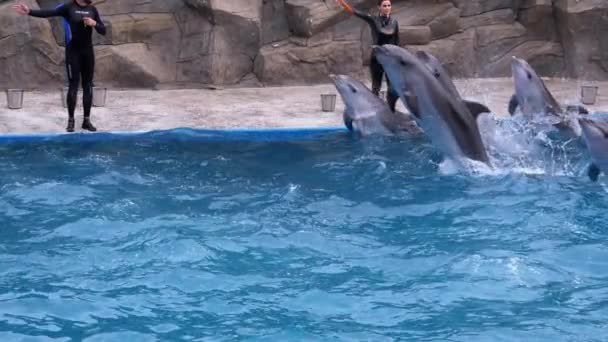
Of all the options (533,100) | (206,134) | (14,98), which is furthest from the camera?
(14,98)

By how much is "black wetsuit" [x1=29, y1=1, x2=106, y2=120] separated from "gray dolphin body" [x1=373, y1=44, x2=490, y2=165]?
2.97 metres

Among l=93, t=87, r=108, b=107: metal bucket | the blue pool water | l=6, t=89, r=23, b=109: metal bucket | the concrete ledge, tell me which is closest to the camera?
the blue pool water

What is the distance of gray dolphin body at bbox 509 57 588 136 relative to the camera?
28.7 feet

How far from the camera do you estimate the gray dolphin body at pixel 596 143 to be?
22.7 ft

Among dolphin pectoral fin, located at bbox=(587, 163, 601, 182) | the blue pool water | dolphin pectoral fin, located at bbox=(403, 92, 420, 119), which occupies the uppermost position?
dolphin pectoral fin, located at bbox=(403, 92, 420, 119)

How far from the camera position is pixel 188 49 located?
11.7 metres

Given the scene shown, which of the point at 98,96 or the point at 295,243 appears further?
the point at 98,96

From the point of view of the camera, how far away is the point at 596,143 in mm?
6949

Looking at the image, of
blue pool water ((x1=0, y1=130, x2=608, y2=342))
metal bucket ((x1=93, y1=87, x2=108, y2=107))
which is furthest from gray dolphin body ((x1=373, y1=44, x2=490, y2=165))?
metal bucket ((x1=93, y1=87, x2=108, y2=107))

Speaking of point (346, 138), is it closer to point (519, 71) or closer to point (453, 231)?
point (519, 71)

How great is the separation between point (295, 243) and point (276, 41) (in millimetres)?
6075

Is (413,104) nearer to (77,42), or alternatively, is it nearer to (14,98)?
(77,42)

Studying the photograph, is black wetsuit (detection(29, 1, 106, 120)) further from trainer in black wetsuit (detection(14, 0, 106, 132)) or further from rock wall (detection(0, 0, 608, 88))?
rock wall (detection(0, 0, 608, 88))


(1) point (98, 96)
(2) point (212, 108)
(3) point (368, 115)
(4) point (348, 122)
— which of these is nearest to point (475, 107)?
(3) point (368, 115)
